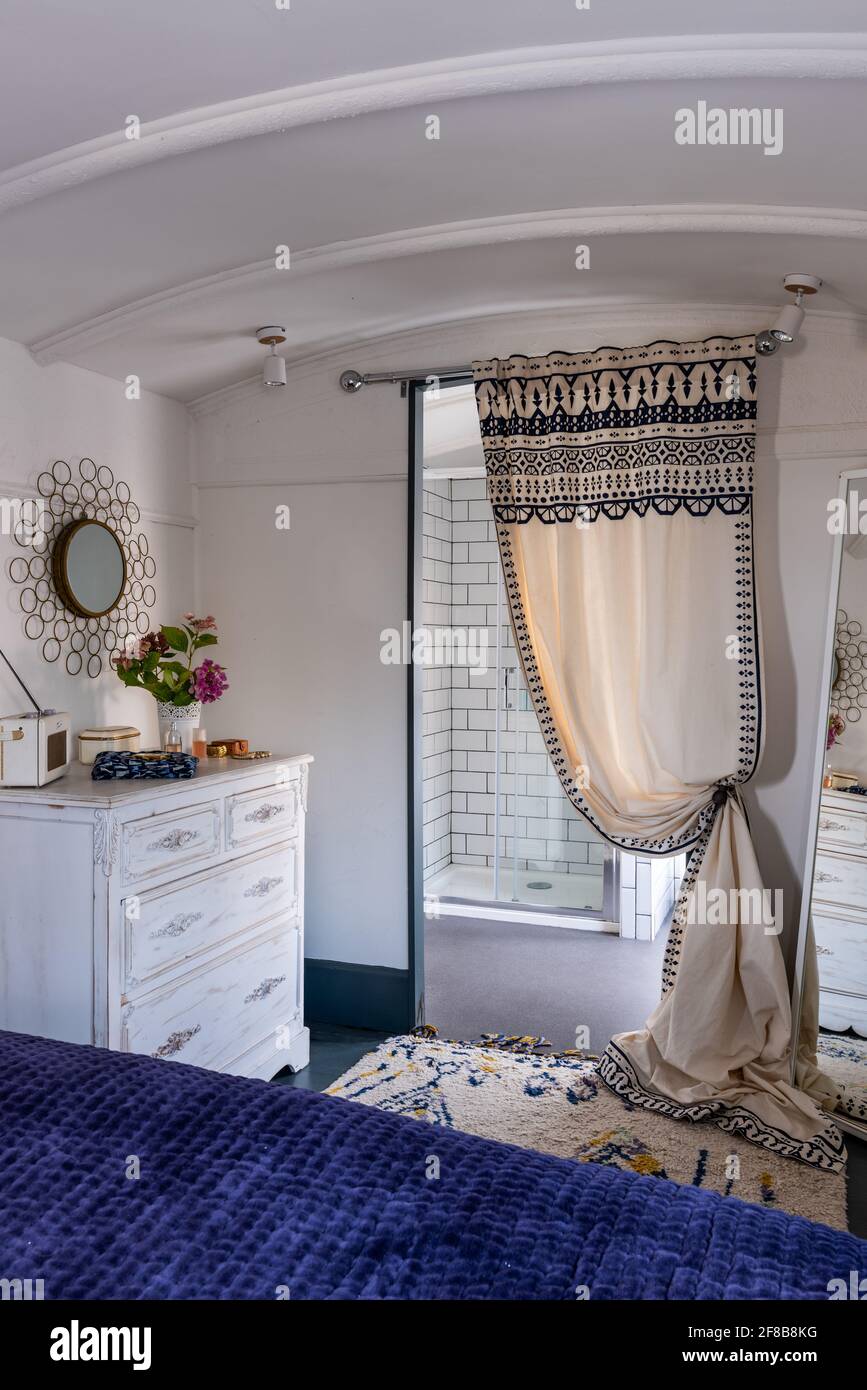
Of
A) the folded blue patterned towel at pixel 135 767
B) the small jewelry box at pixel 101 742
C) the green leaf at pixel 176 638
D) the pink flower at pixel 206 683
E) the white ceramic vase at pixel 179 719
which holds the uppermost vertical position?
the green leaf at pixel 176 638

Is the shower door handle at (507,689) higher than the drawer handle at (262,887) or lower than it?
higher

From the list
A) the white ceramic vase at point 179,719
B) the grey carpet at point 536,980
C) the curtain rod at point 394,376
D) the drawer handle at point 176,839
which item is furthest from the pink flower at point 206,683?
the grey carpet at point 536,980

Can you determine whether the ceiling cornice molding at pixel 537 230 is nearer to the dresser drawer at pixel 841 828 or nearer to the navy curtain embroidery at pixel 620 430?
the navy curtain embroidery at pixel 620 430

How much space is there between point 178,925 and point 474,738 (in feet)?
10.3

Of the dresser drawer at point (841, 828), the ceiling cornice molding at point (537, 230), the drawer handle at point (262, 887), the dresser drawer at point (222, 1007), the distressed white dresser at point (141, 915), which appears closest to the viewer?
the ceiling cornice molding at point (537, 230)

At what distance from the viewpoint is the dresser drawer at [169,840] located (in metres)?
2.71

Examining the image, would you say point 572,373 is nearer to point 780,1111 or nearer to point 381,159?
point 381,159

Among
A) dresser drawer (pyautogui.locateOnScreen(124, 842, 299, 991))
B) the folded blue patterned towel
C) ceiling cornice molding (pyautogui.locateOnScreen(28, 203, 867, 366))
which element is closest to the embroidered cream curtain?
ceiling cornice molding (pyautogui.locateOnScreen(28, 203, 867, 366))

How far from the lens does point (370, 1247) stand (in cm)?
108

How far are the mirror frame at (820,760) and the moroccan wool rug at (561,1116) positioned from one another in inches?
17.7

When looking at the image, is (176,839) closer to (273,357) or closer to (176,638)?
(176,638)

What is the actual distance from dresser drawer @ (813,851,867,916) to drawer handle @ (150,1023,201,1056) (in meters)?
1.95

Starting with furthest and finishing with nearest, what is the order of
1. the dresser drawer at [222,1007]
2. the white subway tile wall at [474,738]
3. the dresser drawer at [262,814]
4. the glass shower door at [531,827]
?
1. the white subway tile wall at [474,738]
2. the glass shower door at [531,827]
3. the dresser drawer at [262,814]
4. the dresser drawer at [222,1007]

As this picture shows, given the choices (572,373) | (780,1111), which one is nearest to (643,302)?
(572,373)
